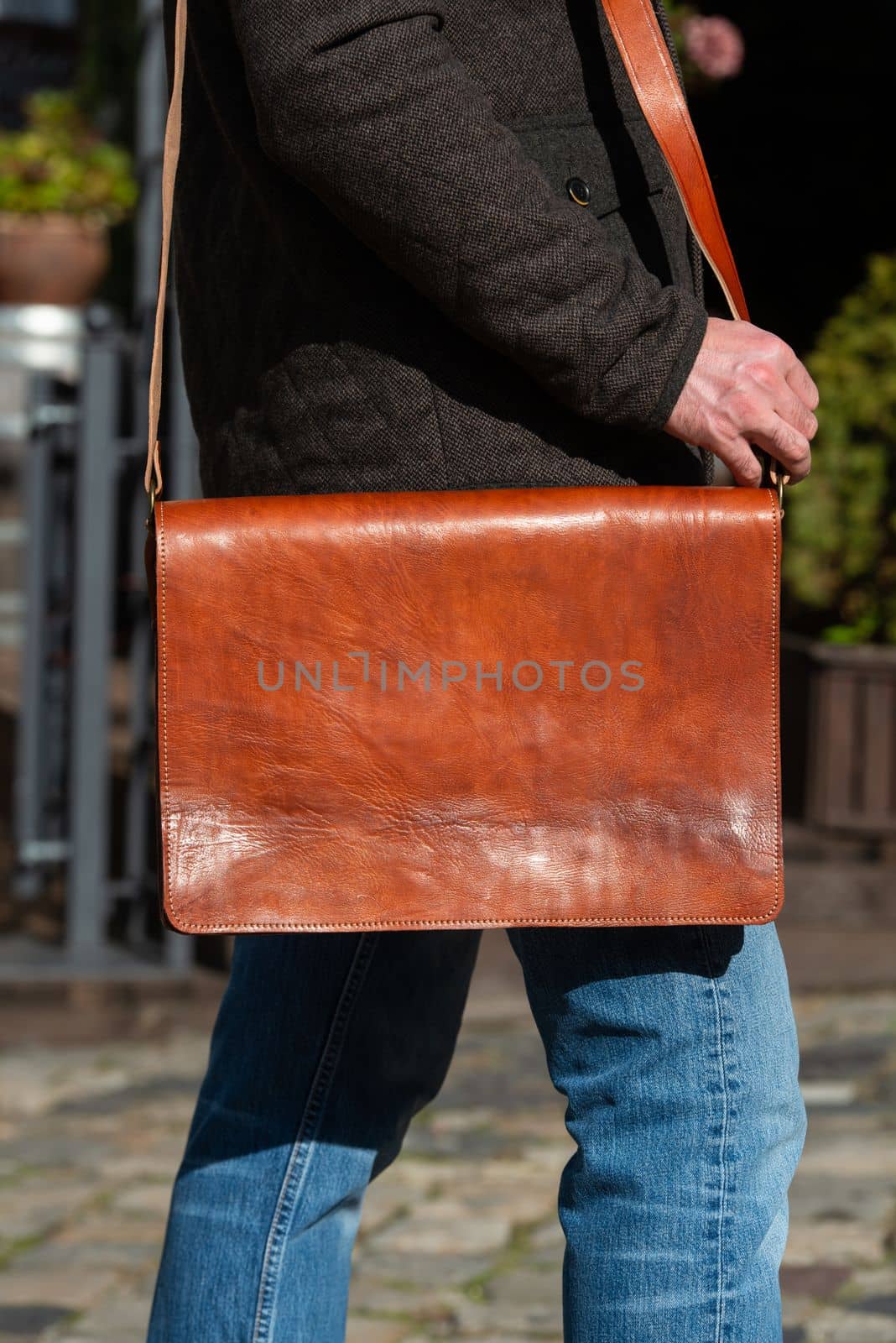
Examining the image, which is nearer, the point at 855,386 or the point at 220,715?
the point at 220,715

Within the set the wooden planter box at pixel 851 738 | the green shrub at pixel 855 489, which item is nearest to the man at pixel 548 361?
the wooden planter box at pixel 851 738

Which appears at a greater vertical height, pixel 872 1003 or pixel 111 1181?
pixel 111 1181

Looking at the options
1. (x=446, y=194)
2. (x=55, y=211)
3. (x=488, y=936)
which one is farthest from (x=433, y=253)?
(x=55, y=211)

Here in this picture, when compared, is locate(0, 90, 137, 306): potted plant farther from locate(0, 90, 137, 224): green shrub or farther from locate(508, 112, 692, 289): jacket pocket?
locate(508, 112, 692, 289): jacket pocket

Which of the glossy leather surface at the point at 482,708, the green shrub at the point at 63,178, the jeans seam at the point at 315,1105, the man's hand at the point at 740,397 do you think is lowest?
the green shrub at the point at 63,178

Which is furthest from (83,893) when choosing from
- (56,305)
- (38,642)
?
(56,305)

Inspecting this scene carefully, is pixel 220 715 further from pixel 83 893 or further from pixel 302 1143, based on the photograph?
pixel 83 893

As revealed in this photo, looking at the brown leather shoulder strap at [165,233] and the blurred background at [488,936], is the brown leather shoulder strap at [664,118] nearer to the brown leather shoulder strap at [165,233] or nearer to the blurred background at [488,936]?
the brown leather shoulder strap at [165,233]

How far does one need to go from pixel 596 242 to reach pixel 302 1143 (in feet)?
2.70

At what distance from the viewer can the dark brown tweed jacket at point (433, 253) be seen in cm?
134

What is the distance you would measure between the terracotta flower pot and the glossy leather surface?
24.4 ft

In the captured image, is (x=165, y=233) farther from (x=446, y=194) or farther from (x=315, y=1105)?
(x=315, y=1105)

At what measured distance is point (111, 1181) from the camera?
295cm

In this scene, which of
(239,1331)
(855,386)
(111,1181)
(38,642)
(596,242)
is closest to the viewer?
(596,242)
